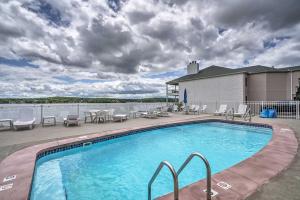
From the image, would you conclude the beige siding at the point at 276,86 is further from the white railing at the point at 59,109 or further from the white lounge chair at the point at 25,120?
the white lounge chair at the point at 25,120

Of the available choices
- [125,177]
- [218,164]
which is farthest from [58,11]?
[218,164]

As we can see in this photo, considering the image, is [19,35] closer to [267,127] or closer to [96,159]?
[96,159]

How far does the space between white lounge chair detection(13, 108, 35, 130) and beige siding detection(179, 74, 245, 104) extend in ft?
46.7

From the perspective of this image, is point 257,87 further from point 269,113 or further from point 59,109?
point 59,109

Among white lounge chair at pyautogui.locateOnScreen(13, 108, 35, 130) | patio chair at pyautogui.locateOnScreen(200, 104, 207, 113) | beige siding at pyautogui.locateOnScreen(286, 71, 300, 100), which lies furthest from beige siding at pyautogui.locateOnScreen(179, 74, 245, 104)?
white lounge chair at pyautogui.locateOnScreen(13, 108, 35, 130)

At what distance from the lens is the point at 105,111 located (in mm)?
10133

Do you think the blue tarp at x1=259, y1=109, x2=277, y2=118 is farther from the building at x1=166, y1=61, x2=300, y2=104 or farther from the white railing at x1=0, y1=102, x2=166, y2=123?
the white railing at x1=0, y1=102, x2=166, y2=123

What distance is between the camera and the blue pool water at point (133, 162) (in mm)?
3443

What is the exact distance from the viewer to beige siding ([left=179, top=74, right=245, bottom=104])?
13.6 m

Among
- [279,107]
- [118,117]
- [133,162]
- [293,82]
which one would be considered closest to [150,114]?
[118,117]

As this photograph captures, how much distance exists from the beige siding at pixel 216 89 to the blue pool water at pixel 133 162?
18.9ft

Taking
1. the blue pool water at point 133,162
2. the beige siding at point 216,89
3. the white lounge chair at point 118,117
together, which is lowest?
the blue pool water at point 133,162

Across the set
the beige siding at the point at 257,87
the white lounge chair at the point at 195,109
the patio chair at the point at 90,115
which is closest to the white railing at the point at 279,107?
the beige siding at the point at 257,87

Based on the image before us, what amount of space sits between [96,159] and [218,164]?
3.95 m
